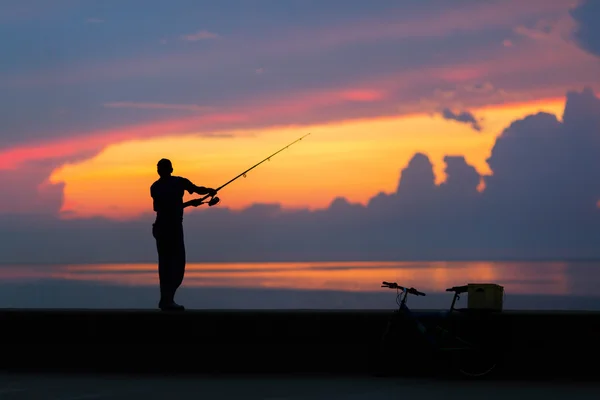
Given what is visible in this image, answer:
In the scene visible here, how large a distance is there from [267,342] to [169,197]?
2387 millimetres

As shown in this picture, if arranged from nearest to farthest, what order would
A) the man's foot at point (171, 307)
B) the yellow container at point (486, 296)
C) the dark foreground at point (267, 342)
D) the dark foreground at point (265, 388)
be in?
1. the dark foreground at point (265, 388)
2. the yellow container at point (486, 296)
3. the dark foreground at point (267, 342)
4. the man's foot at point (171, 307)

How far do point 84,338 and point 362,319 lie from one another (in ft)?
11.9

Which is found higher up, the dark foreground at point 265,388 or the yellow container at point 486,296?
the yellow container at point 486,296

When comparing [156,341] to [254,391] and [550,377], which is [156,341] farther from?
[550,377]

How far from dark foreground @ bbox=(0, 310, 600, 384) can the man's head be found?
1.98m

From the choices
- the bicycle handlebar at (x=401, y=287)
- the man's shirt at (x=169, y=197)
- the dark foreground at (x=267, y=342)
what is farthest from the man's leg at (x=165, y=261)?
the bicycle handlebar at (x=401, y=287)

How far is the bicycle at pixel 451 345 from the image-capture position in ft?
41.3

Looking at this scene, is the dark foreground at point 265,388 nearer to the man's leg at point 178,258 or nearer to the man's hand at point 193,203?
the man's leg at point 178,258

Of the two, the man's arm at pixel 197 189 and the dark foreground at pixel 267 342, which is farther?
the man's arm at pixel 197 189

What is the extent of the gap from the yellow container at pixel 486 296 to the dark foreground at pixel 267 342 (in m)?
0.35

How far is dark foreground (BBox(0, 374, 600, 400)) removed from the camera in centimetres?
1114

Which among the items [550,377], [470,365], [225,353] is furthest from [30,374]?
[550,377]

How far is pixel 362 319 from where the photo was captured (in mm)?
13227

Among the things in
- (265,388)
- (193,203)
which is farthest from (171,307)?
(265,388)
